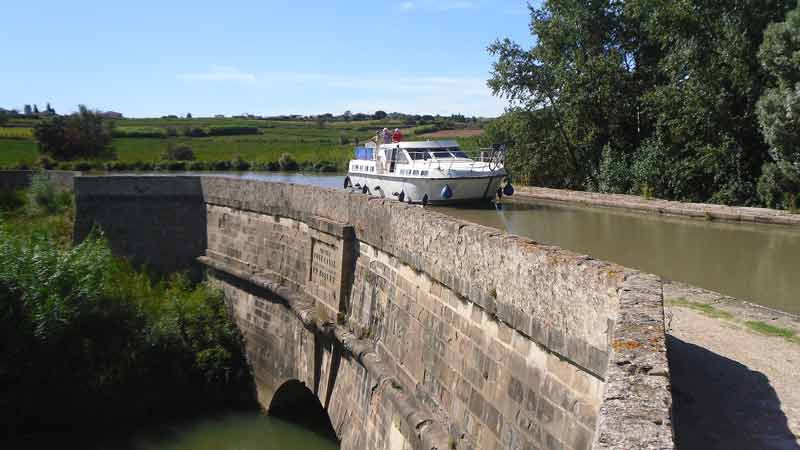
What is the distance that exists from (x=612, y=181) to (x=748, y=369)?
677 inches

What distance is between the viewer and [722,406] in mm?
4055

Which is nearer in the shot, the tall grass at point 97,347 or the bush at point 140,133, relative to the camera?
the tall grass at point 97,347

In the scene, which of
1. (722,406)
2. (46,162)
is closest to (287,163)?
(46,162)

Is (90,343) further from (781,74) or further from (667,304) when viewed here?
(781,74)

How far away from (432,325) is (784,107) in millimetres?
12383

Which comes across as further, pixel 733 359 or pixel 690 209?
pixel 690 209

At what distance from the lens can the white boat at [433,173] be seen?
1611cm

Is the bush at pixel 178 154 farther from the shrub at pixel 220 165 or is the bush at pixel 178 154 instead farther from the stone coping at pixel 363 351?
the stone coping at pixel 363 351

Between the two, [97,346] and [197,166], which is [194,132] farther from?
[97,346]

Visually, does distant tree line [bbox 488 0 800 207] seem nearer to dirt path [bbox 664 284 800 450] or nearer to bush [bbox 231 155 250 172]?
dirt path [bbox 664 284 800 450]

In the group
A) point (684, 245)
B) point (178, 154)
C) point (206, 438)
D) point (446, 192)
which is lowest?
point (206, 438)

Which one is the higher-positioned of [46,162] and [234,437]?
[46,162]

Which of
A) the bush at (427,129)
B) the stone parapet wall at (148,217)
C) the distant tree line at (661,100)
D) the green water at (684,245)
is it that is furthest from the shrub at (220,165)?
the green water at (684,245)

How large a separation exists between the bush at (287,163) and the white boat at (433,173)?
2184 cm
